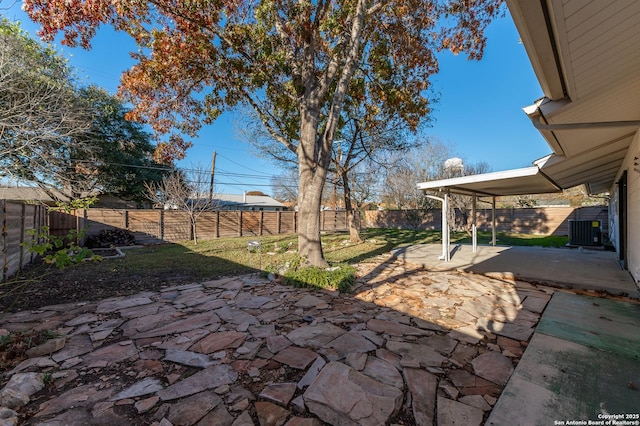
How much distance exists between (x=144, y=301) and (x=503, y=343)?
16.3 ft

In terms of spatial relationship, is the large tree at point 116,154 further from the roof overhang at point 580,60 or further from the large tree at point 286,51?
the roof overhang at point 580,60

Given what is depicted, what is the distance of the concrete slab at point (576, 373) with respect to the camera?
175cm

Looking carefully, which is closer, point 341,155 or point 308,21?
point 308,21

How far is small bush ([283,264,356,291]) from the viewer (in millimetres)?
4812

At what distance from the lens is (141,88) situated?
666 centimetres

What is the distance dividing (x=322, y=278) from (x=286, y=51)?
17.7ft

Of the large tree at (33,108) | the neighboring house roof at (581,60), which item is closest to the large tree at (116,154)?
the large tree at (33,108)

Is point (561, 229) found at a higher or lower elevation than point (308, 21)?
lower

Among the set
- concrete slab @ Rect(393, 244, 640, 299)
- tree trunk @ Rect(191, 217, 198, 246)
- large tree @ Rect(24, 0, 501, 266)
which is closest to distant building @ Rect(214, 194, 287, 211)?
tree trunk @ Rect(191, 217, 198, 246)

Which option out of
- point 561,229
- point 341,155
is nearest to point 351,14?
point 341,155

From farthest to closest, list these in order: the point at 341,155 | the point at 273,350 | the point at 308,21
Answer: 1. the point at 341,155
2. the point at 308,21
3. the point at 273,350

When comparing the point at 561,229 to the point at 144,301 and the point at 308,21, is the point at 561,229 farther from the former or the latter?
the point at 144,301

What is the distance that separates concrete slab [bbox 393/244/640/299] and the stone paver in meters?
0.97

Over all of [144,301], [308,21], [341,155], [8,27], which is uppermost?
[8,27]
